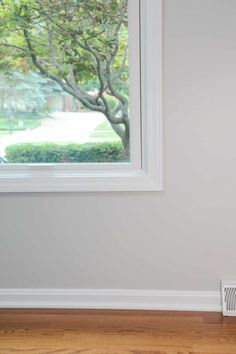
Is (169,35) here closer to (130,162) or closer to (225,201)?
(130,162)

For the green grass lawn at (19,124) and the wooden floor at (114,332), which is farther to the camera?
the green grass lawn at (19,124)

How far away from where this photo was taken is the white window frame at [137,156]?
1.99 meters

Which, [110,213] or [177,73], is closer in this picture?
[177,73]

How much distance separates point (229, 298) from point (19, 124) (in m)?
1.55

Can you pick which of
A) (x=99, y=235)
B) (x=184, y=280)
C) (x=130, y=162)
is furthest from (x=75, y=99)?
(x=184, y=280)

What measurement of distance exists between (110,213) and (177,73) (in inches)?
32.9

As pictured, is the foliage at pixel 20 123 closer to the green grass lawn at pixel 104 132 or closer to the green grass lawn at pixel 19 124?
the green grass lawn at pixel 19 124

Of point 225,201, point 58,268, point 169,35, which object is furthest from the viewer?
point 58,268

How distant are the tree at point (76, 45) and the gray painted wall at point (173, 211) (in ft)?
0.88

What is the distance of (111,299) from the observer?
227 centimetres

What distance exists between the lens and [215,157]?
2.08 meters

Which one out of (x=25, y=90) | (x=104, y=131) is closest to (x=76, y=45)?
(x=25, y=90)

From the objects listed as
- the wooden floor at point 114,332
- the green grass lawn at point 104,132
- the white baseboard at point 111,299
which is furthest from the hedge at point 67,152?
the wooden floor at point 114,332

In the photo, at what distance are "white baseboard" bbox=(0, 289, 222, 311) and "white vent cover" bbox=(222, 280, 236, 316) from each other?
0.04 m
